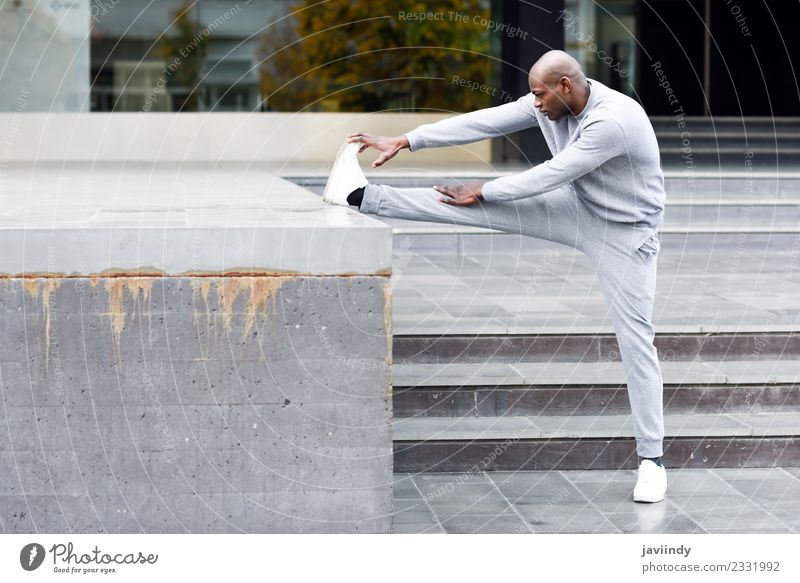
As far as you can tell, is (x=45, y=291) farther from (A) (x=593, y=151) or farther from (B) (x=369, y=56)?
(B) (x=369, y=56)

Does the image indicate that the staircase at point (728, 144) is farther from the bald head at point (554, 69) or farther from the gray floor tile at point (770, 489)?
the bald head at point (554, 69)

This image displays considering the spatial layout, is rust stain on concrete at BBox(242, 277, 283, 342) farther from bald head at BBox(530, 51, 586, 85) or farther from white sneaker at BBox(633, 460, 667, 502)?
white sneaker at BBox(633, 460, 667, 502)

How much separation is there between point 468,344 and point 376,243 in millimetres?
2181

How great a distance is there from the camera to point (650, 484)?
4812 mm

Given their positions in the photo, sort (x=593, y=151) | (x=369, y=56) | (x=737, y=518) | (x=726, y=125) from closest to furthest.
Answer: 1. (x=593, y=151)
2. (x=737, y=518)
3. (x=369, y=56)
4. (x=726, y=125)

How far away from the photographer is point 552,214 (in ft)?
15.7

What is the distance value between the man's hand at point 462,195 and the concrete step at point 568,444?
126cm

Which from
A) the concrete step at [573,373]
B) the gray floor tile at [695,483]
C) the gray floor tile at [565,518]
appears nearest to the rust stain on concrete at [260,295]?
the gray floor tile at [565,518]

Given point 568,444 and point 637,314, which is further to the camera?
point 568,444

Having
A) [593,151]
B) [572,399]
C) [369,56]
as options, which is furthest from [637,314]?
[369,56]

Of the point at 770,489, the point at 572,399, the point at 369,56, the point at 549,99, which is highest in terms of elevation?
the point at 369,56

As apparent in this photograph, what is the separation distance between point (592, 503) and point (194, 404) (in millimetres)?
1741

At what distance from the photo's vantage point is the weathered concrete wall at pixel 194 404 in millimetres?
3947

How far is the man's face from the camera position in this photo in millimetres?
4469
